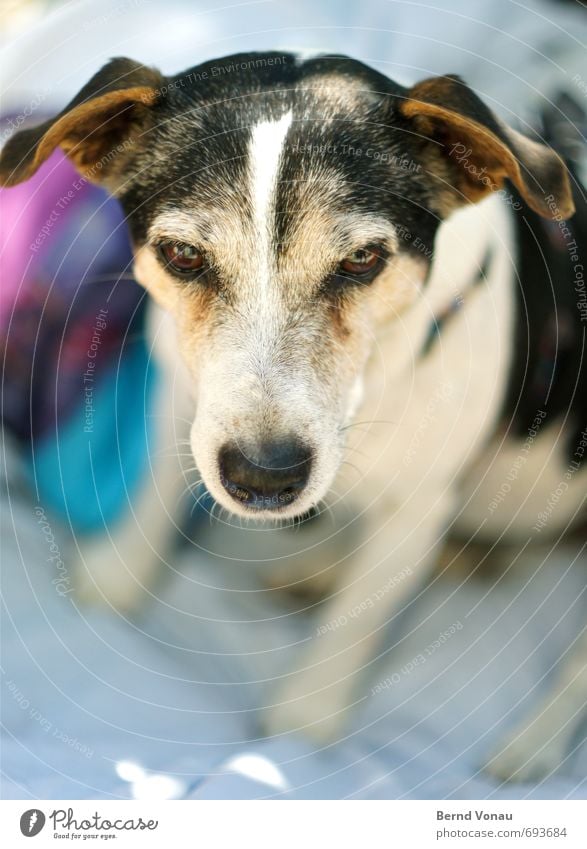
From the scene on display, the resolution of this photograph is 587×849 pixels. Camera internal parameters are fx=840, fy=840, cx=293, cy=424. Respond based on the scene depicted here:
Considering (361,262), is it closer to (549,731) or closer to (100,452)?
(100,452)

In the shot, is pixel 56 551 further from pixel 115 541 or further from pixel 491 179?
pixel 491 179

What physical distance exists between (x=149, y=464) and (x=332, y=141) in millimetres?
804

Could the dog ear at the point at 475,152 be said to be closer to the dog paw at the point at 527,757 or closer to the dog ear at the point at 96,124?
the dog ear at the point at 96,124

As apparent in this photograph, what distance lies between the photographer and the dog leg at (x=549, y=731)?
1644 millimetres

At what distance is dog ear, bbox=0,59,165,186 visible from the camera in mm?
1506

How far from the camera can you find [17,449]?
1938mm

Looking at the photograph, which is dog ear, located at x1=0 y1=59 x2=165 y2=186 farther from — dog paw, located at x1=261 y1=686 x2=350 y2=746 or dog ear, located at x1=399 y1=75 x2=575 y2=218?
dog paw, located at x1=261 y1=686 x2=350 y2=746

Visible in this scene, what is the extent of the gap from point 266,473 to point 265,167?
1.79 feet

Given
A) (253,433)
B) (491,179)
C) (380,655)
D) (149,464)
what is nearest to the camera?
(253,433)

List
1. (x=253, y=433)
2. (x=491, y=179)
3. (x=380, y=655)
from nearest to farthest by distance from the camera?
(x=253, y=433) < (x=491, y=179) < (x=380, y=655)

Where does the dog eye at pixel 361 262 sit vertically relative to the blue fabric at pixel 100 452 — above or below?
above

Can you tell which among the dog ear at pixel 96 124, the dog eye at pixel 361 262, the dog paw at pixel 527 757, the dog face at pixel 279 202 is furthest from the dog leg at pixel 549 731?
the dog ear at pixel 96 124

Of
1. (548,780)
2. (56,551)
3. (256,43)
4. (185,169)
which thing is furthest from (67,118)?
(548,780)

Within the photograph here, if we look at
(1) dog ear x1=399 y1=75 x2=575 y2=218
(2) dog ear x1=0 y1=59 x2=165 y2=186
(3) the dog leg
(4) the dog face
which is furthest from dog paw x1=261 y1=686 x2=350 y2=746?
(2) dog ear x1=0 y1=59 x2=165 y2=186
